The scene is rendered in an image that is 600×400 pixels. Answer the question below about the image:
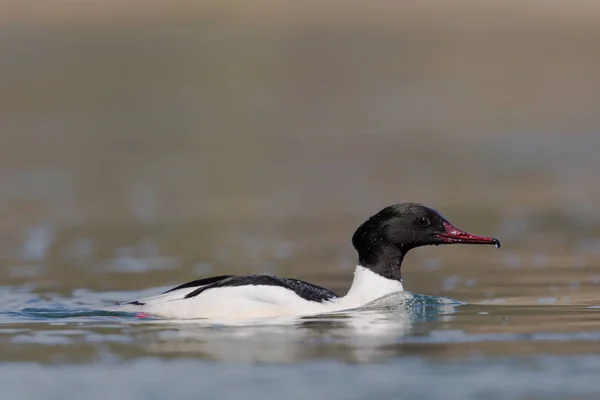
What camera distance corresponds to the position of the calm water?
866 cm

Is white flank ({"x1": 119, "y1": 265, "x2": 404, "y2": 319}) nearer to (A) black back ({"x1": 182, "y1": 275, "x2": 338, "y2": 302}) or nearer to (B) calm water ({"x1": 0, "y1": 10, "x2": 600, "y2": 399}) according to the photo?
(A) black back ({"x1": 182, "y1": 275, "x2": 338, "y2": 302})

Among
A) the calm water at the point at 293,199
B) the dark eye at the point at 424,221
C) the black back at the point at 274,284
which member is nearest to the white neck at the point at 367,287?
the calm water at the point at 293,199

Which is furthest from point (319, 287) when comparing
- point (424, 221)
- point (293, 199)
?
point (293, 199)

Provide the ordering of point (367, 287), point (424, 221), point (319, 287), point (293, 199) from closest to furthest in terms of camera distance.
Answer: point (319, 287)
point (367, 287)
point (424, 221)
point (293, 199)

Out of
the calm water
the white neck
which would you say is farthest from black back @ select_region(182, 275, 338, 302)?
the calm water

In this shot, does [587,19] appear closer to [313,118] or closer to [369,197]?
[313,118]

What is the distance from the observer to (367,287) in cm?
1125

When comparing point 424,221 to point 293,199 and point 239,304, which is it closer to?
point 239,304

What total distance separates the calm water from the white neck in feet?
0.41

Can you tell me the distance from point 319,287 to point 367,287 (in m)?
0.42

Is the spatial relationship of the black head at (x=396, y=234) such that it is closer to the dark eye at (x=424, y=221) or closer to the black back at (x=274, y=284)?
the dark eye at (x=424, y=221)

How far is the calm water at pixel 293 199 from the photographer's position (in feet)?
28.4

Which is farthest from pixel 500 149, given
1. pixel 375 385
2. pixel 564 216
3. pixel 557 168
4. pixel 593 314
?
pixel 375 385

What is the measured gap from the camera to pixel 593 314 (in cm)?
1045
